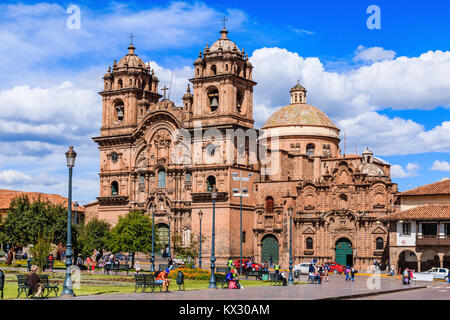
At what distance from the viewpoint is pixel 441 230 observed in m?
59.3

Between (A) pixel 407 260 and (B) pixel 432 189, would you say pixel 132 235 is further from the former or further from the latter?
(B) pixel 432 189

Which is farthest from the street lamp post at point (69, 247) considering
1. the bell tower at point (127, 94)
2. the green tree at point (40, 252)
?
the bell tower at point (127, 94)

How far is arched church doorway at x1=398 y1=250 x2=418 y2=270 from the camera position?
6228 cm

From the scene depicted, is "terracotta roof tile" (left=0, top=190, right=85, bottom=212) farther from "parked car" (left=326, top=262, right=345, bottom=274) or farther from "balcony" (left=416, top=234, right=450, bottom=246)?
"balcony" (left=416, top=234, right=450, bottom=246)

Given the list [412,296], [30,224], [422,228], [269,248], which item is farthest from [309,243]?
[412,296]

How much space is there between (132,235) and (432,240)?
26140 millimetres

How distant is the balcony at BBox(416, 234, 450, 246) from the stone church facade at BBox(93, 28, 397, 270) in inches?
218

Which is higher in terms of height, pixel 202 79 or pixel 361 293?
pixel 202 79

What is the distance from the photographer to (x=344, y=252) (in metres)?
68.4

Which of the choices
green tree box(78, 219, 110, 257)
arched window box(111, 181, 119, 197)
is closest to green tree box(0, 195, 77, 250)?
green tree box(78, 219, 110, 257)

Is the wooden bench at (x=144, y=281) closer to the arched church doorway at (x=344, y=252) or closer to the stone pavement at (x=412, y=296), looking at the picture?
the stone pavement at (x=412, y=296)
